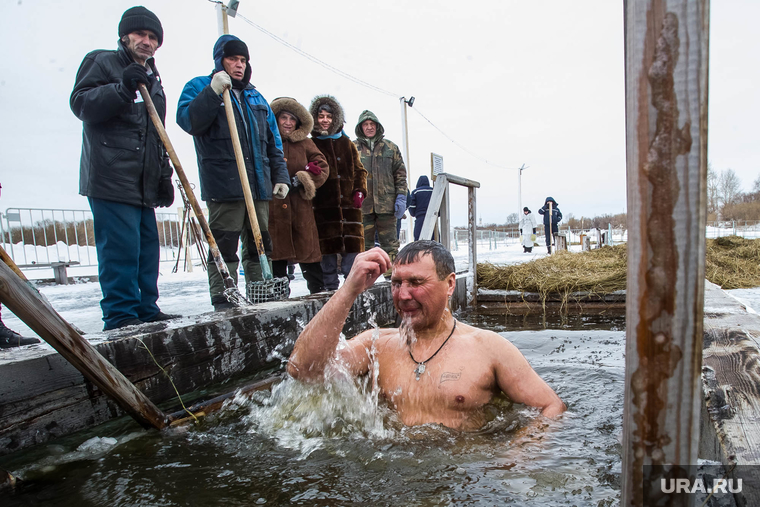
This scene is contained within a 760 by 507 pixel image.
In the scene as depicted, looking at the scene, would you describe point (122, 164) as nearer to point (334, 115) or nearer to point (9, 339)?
point (9, 339)

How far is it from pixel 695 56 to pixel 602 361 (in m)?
3.46

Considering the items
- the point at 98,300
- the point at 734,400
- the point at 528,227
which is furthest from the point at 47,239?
the point at 528,227

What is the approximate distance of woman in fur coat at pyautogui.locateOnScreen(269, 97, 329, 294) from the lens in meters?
4.94

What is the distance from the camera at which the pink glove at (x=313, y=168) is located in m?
5.17

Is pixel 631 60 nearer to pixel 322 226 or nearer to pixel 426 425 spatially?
pixel 426 425

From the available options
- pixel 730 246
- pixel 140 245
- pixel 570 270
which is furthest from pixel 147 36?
pixel 730 246

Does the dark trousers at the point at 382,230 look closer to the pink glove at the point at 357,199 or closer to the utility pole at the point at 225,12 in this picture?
the pink glove at the point at 357,199

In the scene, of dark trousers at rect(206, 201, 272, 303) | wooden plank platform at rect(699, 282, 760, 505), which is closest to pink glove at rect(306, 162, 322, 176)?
dark trousers at rect(206, 201, 272, 303)

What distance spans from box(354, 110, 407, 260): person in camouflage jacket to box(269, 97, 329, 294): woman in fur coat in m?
1.47

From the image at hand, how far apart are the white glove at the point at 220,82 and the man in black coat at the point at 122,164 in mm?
485

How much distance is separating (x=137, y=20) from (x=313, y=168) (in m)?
2.15

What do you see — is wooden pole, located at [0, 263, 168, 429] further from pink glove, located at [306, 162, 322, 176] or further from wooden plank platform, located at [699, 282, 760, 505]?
pink glove, located at [306, 162, 322, 176]

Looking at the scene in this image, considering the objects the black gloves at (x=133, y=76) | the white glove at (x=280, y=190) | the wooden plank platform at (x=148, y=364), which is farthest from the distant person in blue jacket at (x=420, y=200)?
the black gloves at (x=133, y=76)

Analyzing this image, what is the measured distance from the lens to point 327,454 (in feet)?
7.13
